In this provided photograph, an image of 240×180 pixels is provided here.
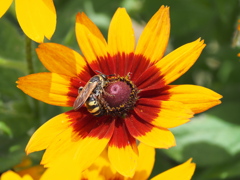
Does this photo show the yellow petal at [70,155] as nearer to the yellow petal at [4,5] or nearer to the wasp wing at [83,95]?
the wasp wing at [83,95]

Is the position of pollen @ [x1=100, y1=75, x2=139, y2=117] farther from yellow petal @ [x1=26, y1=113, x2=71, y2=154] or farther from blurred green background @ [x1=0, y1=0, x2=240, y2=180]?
blurred green background @ [x1=0, y1=0, x2=240, y2=180]

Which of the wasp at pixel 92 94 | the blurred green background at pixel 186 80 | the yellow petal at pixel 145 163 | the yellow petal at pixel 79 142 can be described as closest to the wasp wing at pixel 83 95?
the wasp at pixel 92 94

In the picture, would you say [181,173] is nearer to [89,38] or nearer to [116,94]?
[116,94]

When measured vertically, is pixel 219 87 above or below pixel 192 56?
below

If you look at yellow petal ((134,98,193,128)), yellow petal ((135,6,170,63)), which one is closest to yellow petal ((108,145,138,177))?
yellow petal ((134,98,193,128))

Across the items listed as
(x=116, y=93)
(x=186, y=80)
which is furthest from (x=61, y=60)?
(x=186, y=80)

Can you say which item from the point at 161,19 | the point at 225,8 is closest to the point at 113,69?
the point at 161,19

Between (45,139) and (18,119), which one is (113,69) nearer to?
(45,139)

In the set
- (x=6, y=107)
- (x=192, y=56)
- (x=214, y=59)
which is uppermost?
(x=192, y=56)
